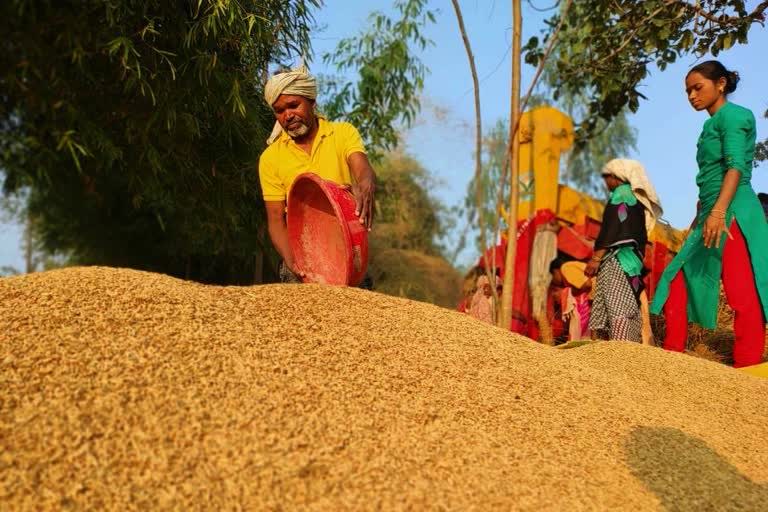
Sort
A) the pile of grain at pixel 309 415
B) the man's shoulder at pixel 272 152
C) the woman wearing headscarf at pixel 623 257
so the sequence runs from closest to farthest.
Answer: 1. the pile of grain at pixel 309 415
2. the man's shoulder at pixel 272 152
3. the woman wearing headscarf at pixel 623 257

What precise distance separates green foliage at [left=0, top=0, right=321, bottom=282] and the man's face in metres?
0.20

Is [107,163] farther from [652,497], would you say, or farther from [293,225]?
[652,497]

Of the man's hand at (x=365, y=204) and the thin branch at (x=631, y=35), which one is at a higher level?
the thin branch at (x=631, y=35)

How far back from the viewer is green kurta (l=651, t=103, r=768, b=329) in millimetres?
3008

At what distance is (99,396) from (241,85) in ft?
6.15

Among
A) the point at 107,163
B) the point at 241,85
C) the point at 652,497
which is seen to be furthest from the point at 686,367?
the point at 107,163

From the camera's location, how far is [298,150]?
2891mm

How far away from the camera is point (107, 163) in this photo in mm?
2619

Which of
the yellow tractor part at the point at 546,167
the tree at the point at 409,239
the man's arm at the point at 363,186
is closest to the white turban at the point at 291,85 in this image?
the man's arm at the point at 363,186

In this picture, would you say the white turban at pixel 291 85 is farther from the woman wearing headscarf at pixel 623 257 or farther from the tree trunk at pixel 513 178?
the woman wearing headscarf at pixel 623 257

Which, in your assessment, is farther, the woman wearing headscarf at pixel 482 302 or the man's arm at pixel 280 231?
the woman wearing headscarf at pixel 482 302

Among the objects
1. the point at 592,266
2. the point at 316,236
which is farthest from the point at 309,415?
the point at 592,266

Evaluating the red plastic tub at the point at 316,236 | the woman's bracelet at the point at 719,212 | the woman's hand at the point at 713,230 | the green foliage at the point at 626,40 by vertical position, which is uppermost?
the green foliage at the point at 626,40

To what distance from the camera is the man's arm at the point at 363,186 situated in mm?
2537
